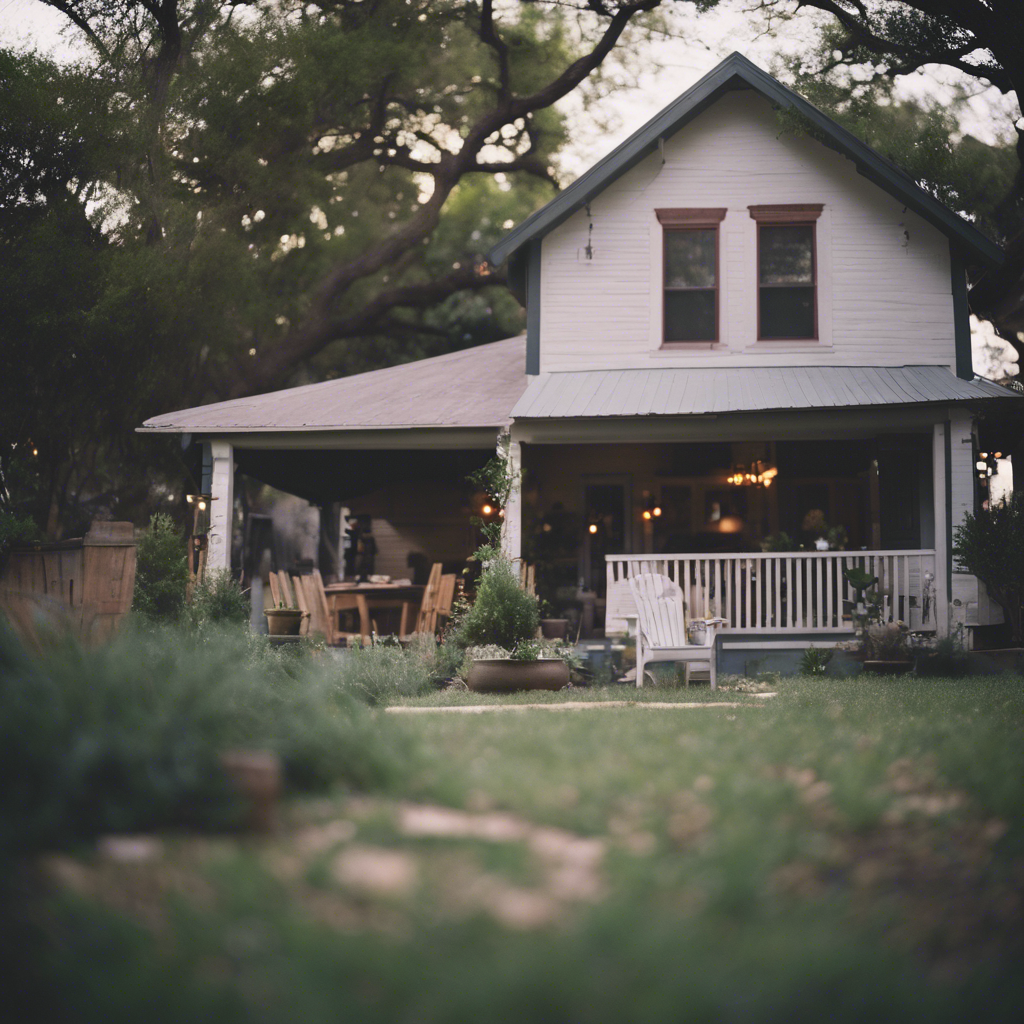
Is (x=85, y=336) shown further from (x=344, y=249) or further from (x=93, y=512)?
(x=344, y=249)

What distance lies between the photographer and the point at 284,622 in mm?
11117

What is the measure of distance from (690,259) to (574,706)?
267 inches

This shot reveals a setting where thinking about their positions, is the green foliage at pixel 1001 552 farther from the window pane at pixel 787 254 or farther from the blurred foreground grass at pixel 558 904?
the blurred foreground grass at pixel 558 904

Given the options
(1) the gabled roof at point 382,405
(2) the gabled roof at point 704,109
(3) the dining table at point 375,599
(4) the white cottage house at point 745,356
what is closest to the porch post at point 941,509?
(4) the white cottage house at point 745,356

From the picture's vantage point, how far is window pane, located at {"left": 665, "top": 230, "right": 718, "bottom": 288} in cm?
1282

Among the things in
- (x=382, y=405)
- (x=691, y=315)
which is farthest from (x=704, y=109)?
(x=382, y=405)

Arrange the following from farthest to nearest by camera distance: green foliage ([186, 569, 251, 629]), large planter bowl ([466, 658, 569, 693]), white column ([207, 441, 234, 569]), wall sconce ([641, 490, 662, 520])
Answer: wall sconce ([641, 490, 662, 520]) < white column ([207, 441, 234, 569]) < green foliage ([186, 569, 251, 629]) < large planter bowl ([466, 658, 569, 693])

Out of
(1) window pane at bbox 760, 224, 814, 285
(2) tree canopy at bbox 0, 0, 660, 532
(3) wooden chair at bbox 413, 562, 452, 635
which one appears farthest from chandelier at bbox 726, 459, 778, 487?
(2) tree canopy at bbox 0, 0, 660, 532

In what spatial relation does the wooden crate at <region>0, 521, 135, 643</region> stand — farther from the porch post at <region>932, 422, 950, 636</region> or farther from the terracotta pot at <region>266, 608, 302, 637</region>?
the porch post at <region>932, 422, 950, 636</region>

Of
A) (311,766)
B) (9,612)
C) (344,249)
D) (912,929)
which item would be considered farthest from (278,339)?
(912,929)

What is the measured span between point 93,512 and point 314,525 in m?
10.5

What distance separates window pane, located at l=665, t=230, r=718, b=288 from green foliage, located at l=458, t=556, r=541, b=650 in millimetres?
4651

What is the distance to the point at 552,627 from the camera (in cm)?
1286

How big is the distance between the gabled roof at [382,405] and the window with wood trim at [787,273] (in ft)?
10.2
